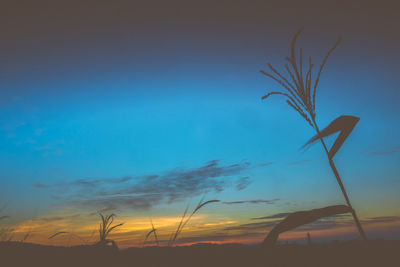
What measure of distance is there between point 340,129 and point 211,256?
1701mm

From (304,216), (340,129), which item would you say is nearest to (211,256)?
(304,216)

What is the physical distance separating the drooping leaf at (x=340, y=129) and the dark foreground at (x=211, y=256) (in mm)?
822

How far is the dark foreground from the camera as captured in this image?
1948 millimetres

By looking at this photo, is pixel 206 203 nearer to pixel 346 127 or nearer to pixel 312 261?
pixel 312 261

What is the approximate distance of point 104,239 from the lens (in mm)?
3592

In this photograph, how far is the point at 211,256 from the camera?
2713 millimetres

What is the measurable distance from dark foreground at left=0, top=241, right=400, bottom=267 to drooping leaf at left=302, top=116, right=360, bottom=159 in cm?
82

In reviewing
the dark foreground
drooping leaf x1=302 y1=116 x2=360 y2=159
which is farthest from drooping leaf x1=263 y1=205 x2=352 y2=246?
drooping leaf x1=302 y1=116 x2=360 y2=159

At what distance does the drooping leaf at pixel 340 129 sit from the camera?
2.57 m

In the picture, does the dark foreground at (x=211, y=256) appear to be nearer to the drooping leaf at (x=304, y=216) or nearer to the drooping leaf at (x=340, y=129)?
the drooping leaf at (x=304, y=216)

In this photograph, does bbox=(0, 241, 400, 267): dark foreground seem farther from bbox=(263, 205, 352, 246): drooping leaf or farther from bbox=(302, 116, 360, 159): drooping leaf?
bbox=(302, 116, 360, 159): drooping leaf

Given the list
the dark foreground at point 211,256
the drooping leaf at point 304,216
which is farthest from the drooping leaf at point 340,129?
the dark foreground at point 211,256

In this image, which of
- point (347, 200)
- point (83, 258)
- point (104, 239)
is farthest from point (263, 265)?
point (104, 239)

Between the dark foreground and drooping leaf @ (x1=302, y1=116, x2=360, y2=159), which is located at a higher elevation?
drooping leaf @ (x1=302, y1=116, x2=360, y2=159)
